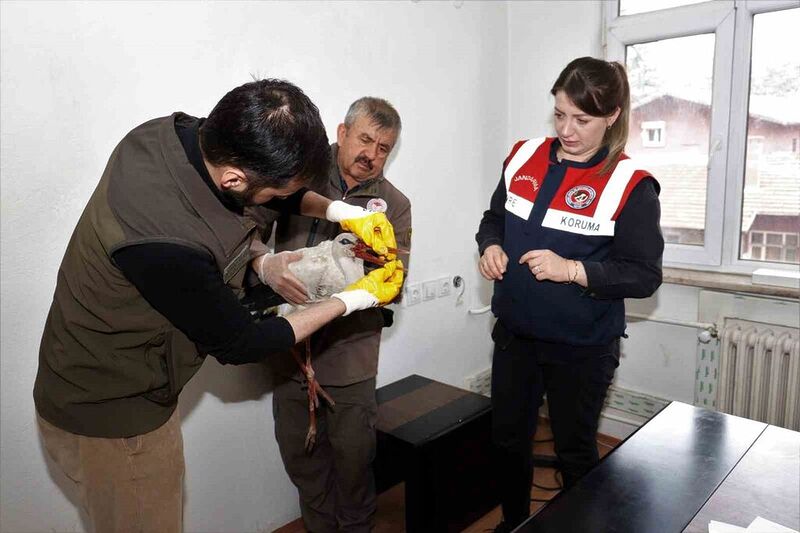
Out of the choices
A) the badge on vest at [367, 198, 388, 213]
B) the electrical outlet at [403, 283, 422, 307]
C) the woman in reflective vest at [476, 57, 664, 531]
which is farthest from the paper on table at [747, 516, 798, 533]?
the electrical outlet at [403, 283, 422, 307]

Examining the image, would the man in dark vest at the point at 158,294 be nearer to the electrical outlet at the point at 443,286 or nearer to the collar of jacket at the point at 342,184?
the collar of jacket at the point at 342,184

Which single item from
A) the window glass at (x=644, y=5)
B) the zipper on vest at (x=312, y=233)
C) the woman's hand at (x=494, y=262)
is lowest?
the woman's hand at (x=494, y=262)

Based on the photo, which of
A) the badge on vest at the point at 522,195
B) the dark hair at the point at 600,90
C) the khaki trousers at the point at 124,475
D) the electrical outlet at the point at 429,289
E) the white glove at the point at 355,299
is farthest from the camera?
the electrical outlet at the point at 429,289

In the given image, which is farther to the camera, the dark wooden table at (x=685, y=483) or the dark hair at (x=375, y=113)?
the dark hair at (x=375, y=113)

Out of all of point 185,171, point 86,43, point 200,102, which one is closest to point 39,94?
point 86,43

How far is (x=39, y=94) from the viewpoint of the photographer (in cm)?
144

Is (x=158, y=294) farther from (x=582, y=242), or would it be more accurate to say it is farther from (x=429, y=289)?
(x=429, y=289)

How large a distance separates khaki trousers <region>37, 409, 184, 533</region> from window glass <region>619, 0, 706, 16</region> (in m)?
2.57

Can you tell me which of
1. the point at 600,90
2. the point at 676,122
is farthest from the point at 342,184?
the point at 676,122

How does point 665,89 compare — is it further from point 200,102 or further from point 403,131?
point 200,102

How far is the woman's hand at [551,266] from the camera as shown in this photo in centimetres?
159

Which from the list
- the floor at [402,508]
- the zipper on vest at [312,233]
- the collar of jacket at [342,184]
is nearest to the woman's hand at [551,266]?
the collar of jacket at [342,184]

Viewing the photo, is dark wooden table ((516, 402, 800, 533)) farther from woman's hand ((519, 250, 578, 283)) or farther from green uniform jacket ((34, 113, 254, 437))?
green uniform jacket ((34, 113, 254, 437))

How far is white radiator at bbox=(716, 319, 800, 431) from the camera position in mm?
2250
